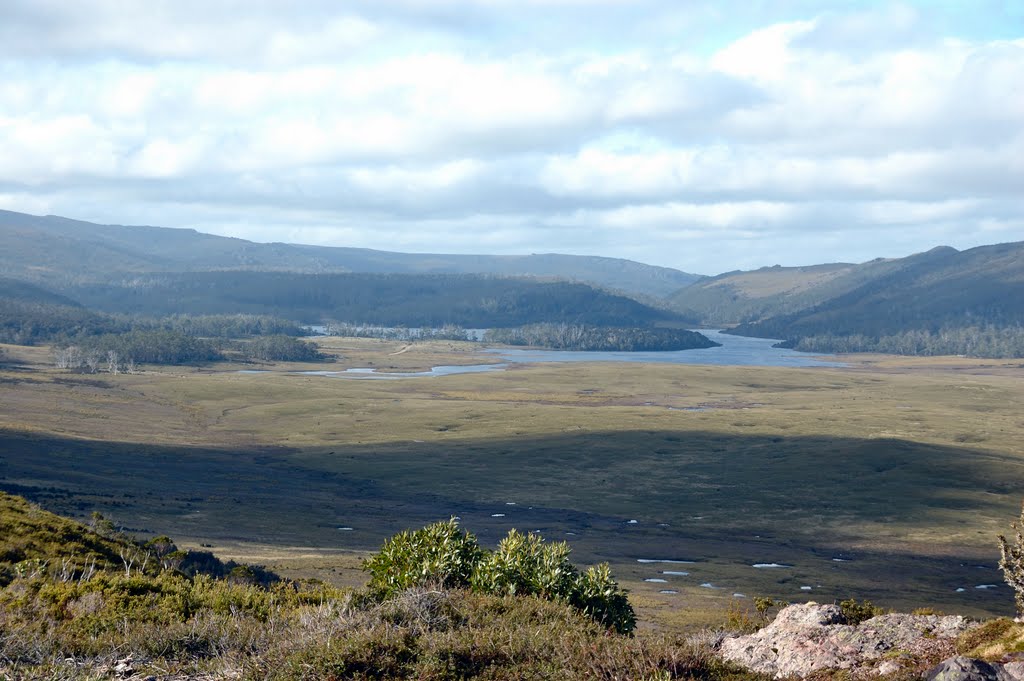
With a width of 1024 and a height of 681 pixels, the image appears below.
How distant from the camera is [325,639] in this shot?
17859mm

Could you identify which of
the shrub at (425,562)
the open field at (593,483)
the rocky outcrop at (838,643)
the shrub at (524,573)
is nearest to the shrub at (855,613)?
the rocky outcrop at (838,643)

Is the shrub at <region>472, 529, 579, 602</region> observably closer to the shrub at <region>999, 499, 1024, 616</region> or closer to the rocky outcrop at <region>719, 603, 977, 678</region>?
the rocky outcrop at <region>719, 603, 977, 678</region>

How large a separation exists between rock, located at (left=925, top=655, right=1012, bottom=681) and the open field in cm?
3373

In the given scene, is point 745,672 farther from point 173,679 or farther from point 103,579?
point 103,579

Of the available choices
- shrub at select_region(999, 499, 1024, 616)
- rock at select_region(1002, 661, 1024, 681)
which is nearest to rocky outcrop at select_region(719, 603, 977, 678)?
shrub at select_region(999, 499, 1024, 616)

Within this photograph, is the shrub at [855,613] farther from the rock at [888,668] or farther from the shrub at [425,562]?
the shrub at [425,562]

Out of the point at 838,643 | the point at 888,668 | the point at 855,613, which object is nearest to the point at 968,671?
the point at 888,668

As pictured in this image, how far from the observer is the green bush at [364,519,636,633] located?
2531 centimetres

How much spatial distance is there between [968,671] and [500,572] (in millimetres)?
12494

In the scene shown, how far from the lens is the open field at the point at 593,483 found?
73.4 meters

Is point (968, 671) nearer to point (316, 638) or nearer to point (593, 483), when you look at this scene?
point (316, 638)

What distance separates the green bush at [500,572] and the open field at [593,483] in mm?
24306

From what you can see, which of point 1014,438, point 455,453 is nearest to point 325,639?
point 455,453

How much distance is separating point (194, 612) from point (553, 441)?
118386 mm
